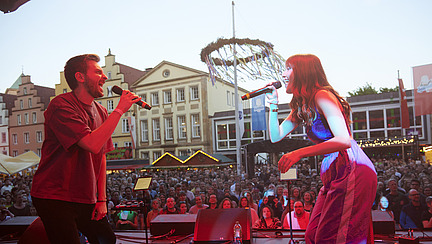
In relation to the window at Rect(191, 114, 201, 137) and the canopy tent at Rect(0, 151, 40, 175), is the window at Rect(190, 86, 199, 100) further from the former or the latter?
the canopy tent at Rect(0, 151, 40, 175)

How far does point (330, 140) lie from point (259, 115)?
336 inches

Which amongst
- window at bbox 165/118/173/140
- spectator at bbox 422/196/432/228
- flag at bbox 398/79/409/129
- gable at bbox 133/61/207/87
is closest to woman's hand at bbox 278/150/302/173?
spectator at bbox 422/196/432/228

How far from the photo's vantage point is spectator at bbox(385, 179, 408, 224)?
19.2 feet

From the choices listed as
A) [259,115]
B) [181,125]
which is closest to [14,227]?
[259,115]

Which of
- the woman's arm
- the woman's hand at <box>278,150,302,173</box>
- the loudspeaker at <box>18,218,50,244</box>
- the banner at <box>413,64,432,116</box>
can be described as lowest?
the loudspeaker at <box>18,218,50,244</box>

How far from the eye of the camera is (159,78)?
60.7 ft

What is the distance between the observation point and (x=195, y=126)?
19.1 meters

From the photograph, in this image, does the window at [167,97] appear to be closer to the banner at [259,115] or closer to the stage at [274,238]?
the banner at [259,115]

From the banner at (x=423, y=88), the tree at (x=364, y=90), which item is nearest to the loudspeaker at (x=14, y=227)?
the banner at (x=423, y=88)

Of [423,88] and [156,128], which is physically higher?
[423,88]

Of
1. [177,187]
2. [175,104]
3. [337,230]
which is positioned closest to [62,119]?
[337,230]

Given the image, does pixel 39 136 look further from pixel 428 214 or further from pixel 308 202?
pixel 428 214

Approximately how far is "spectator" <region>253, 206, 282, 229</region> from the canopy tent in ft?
34.6

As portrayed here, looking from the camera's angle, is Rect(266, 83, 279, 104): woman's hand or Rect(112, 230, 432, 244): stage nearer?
Rect(266, 83, 279, 104): woman's hand
